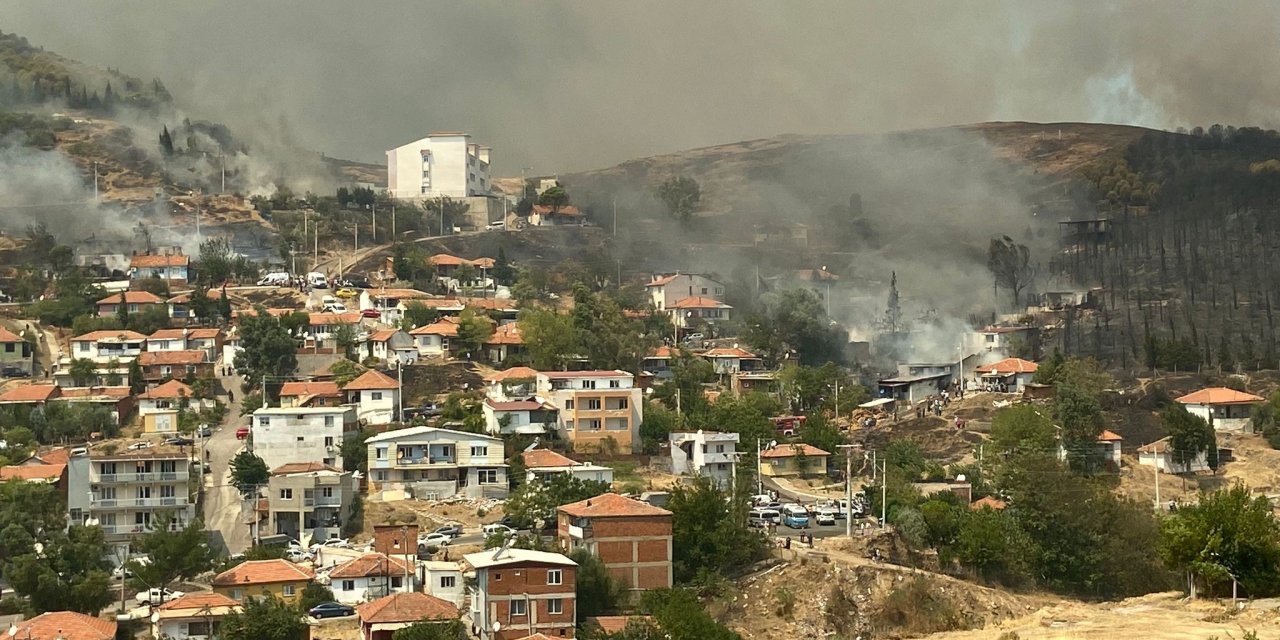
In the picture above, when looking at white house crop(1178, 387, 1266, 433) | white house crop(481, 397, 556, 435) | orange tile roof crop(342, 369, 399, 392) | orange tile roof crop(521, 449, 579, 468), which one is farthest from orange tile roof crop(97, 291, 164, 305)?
white house crop(1178, 387, 1266, 433)

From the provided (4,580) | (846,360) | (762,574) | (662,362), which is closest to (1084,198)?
(846,360)

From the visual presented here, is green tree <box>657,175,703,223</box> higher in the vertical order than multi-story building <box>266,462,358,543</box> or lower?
higher

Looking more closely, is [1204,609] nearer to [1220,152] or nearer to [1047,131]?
[1220,152]

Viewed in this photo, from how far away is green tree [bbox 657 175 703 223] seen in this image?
419 feet

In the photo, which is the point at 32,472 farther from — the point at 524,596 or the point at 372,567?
the point at 524,596

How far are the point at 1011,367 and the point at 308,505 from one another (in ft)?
115

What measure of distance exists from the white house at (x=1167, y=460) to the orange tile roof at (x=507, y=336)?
26.3m

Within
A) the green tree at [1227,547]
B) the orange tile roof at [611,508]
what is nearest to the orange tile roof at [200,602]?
the orange tile roof at [611,508]

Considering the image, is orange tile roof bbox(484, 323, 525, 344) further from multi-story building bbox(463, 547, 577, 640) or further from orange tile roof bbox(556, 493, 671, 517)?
multi-story building bbox(463, 547, 577, 640)

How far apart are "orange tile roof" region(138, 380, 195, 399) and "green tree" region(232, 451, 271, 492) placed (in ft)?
32.3

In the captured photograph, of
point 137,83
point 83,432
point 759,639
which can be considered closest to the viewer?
point 759,639

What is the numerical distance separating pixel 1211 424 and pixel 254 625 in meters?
40.2

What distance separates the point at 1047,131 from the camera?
161125mm

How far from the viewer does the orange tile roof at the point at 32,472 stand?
199ft
